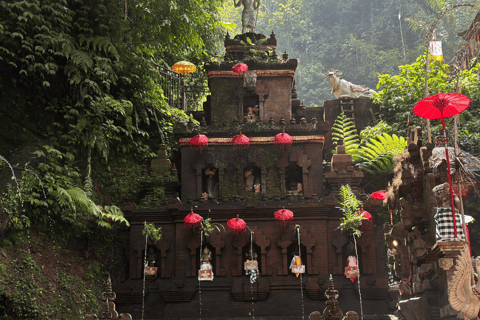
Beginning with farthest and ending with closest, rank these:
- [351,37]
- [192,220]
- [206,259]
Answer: [351,37] < [206,259] < [192,220]

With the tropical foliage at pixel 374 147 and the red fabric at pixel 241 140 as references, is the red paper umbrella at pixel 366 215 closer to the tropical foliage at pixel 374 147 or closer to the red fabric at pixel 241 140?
the red fabric at pixel 241 140

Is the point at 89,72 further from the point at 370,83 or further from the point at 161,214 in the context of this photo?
the point at 370,83

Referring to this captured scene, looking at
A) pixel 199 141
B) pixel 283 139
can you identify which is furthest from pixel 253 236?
pixel 199 141

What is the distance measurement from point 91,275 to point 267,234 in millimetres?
5148

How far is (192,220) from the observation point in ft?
46.5

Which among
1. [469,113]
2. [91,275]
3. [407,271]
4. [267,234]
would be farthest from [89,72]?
[469,113]

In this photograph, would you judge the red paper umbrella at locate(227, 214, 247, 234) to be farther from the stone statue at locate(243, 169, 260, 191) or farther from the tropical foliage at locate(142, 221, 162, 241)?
the stone statue at locate(243, 169, 260, 191)

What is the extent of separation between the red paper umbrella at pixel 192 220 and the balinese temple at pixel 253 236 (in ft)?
1.70

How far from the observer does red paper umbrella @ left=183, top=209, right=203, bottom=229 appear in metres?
14.2

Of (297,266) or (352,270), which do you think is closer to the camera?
(352,270)

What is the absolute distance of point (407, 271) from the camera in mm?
15758

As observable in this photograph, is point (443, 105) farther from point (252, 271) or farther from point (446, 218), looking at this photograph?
Result: point (252, 271)

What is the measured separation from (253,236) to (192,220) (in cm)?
189

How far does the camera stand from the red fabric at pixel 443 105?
11766 millimetres
